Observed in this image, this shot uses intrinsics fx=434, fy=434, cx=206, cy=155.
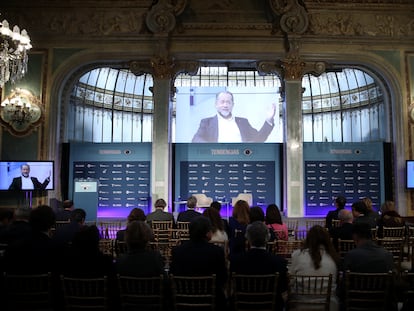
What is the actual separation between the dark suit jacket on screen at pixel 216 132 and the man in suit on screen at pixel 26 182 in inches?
190

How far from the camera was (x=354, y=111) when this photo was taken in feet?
52.1

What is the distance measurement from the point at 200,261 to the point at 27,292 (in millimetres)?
1373

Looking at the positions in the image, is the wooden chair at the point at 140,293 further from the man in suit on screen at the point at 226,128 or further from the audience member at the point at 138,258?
the man in suit on screen at the point at 226,128

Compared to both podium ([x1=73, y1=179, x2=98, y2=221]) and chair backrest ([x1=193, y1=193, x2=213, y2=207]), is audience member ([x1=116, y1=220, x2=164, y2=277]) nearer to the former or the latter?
podium ([x1=73, y1=179, x2=98, y2=221])

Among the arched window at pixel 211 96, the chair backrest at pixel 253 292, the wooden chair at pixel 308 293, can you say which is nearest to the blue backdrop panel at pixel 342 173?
the arched window at pixel 211 96

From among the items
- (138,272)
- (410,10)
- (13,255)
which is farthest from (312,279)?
(410,10)

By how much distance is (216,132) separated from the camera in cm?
1366

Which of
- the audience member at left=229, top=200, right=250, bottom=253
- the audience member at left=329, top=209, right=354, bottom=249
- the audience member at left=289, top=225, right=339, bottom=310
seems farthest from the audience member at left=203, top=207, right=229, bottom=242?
the audience member at left=289, top=225, right=339, bottom=310

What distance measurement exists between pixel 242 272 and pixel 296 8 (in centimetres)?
997

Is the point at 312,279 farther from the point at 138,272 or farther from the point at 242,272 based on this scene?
the point at 138,272

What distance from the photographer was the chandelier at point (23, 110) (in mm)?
11492

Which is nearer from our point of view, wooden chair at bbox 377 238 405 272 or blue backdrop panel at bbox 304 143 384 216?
wooden chair at bbox 377 238 405 272

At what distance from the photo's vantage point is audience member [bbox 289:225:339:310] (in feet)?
11.8

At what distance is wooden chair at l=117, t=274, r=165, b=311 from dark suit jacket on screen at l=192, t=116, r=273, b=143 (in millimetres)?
10342
